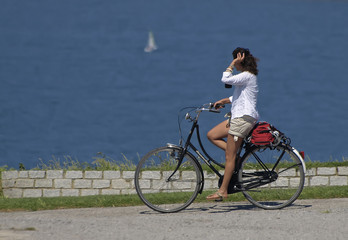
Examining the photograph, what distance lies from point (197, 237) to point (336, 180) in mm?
5204

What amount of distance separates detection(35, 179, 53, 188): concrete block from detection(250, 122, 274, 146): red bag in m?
5.49

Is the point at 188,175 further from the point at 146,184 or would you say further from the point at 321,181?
the point at 321,181

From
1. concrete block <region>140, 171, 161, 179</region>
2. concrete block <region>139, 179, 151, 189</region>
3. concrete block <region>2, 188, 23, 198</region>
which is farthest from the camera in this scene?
concrete block <region>2, 188, 23, 198</region>

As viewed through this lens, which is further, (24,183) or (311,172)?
(24,183)

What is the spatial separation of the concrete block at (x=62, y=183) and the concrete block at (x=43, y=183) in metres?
0.11

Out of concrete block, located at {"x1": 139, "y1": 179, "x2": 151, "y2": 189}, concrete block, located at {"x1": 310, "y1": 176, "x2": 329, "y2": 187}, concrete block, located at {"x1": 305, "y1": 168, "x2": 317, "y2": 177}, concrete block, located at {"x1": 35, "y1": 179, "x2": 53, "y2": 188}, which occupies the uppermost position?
concrete block, located at {"x1": 305, "y1": 168, "x2": 317, "y2": 177}

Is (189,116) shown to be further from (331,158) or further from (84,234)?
(331,158)

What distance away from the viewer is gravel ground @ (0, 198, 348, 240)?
5.30 meters

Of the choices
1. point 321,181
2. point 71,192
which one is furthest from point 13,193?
point 321,181

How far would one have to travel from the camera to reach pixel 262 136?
6.32m

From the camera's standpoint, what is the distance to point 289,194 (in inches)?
266

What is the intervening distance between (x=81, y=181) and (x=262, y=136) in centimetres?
510

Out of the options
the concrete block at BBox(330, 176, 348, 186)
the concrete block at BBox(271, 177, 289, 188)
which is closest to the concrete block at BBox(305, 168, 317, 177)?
the concrete block at BBox(330, 176, 348, 186)

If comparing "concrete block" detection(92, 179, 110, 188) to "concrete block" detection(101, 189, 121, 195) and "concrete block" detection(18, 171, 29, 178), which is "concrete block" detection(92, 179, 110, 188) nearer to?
"concrete block" detection(101, 189, 121, 195)
